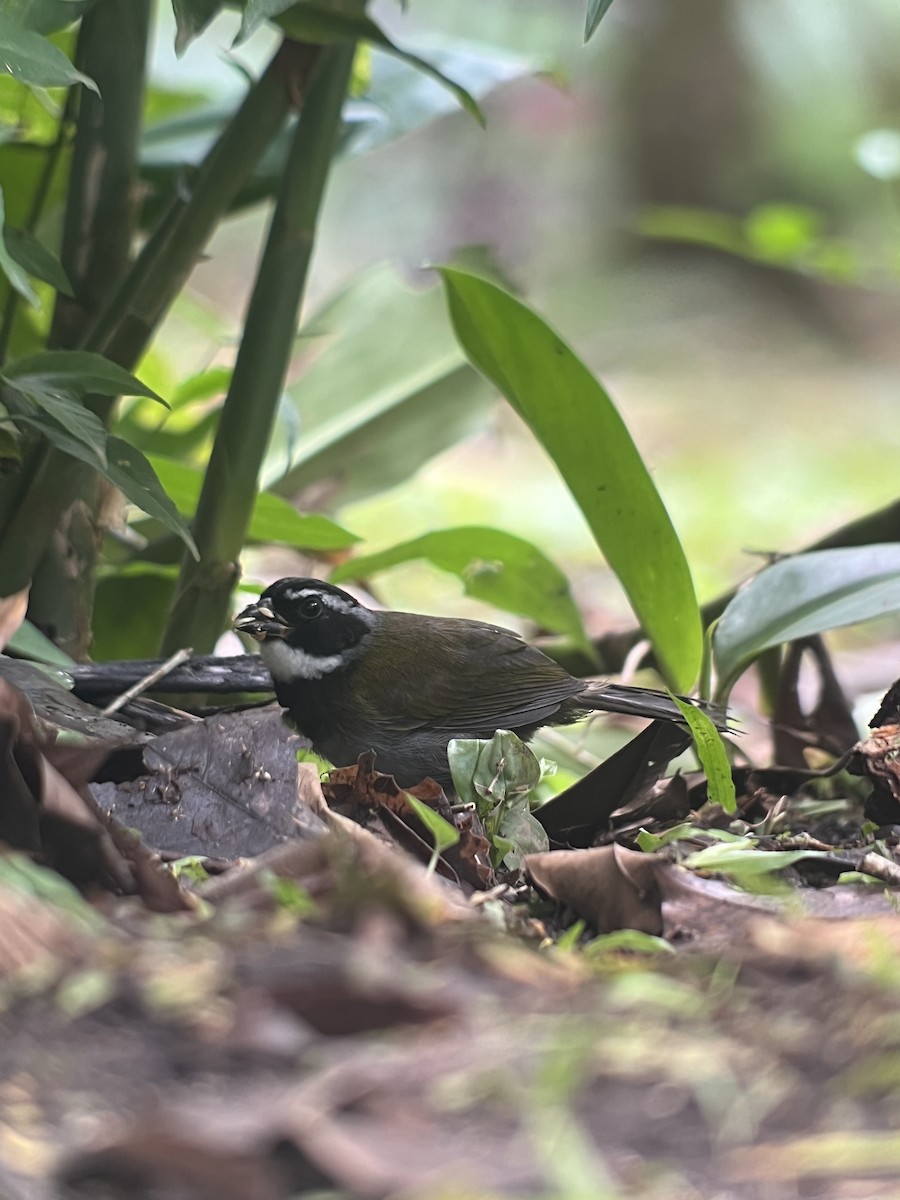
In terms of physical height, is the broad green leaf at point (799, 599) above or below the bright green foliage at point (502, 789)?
above

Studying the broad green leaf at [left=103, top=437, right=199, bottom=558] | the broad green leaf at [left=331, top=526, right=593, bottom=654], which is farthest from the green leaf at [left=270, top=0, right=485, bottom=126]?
the broad green leaf at [left=331, top=526, right=593, bottom=654]

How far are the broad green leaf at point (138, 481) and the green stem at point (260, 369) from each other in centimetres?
50

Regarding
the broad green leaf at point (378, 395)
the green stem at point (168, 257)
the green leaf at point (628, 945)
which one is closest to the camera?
the green leaf at point (628, 945)

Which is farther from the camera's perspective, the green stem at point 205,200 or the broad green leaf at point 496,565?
the broad green leaf at point 496,565

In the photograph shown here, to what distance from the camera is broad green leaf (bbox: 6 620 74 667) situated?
1911 mm

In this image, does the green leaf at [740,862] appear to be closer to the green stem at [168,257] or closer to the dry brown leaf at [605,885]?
the dry brown leaf at [605,885]

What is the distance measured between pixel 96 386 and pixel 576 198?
46.7ft

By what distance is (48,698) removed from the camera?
1748 millimetres

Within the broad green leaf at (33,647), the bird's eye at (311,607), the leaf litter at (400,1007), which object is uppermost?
the broad green leaf at (33,647)

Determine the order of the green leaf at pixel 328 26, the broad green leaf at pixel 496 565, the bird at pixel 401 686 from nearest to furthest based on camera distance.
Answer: the green leaf at pixel 328 26 → the bird at pixel 401 686 → the broad green leaf at pixel 496 565

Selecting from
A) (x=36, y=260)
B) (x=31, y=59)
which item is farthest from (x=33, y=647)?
(x=31, y=59)

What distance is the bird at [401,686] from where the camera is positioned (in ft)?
8.32

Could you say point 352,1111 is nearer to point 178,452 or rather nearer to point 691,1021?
point 691,1021

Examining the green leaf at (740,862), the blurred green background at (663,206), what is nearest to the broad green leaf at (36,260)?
the green leaf at (740,862)
